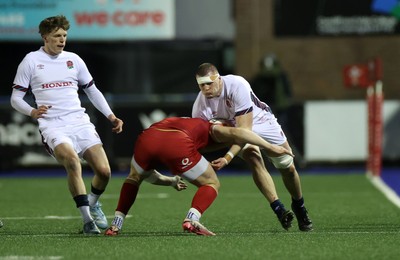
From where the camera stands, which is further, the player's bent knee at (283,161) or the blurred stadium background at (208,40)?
the blurred stadium background at (208,40)

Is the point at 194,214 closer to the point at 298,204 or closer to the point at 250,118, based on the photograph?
the point at 250,118

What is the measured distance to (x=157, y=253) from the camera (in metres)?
9.17

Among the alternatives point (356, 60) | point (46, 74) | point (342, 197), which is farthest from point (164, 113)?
point (46, 74)

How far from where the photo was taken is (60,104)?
11.1 metres

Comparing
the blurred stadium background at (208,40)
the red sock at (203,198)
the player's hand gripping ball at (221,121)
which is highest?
the player's hand gripping ball at (221,121)

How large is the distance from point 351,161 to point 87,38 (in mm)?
5558

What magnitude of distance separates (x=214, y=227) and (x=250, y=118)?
4.21ft

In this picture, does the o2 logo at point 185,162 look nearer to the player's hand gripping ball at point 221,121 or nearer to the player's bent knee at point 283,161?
the player's hand gripping ball at point 221,121

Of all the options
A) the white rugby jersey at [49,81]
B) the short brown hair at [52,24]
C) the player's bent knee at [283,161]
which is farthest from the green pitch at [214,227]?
the short brown hair at [52,24]

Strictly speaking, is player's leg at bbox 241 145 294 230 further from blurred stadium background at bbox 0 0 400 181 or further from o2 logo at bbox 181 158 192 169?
blurred stadium background at bbox 0 0 400 181

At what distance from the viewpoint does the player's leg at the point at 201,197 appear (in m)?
10.3

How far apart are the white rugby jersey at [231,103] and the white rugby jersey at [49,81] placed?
115cm

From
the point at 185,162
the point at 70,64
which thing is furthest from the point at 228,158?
the point at 70,64

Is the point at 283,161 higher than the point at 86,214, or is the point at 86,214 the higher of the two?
the point at 283,161
